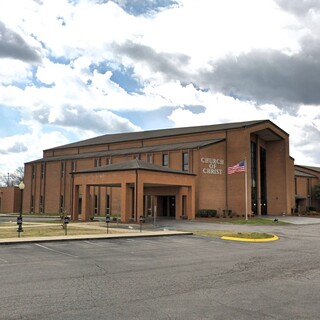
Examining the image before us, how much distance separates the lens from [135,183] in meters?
37.3

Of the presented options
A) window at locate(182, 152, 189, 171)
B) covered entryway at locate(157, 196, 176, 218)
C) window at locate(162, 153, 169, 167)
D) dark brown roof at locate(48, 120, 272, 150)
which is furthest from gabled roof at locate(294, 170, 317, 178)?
covered entryway at locate(157, 196, 176, 218)

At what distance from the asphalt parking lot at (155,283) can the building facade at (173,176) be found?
2224 cm

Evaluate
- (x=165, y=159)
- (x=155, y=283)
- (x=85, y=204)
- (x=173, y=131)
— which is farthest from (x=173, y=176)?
(x=155, y=283)

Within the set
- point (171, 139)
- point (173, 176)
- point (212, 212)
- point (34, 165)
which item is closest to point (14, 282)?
point (173, 176)

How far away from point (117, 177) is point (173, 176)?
5.75 metres

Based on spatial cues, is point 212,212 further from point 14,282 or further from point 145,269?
point 14,282

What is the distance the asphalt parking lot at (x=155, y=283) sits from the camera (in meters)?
7.41

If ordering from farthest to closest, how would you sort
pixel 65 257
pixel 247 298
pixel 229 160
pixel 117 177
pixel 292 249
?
1. pixel 229 160
2. pixel 117 177
3. pixel 292 249
4. pixel 65 257
5. pixel 247 298

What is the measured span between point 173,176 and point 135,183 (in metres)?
5.23

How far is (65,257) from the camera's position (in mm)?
14266

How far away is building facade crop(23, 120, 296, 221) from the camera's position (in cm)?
4066

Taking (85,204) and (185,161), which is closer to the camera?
(85,204)

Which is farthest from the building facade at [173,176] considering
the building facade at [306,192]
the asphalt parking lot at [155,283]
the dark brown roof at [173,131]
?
the asphalt parking lot at [155,283]

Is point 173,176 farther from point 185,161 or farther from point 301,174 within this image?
point 301,174
